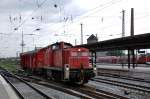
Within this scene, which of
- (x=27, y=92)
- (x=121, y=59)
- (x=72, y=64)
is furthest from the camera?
(x=121, y=59)

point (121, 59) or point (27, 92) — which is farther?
point (121, 59)

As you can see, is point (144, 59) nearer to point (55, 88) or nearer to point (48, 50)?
point (48, 50)

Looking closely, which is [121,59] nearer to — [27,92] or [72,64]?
[72,64]

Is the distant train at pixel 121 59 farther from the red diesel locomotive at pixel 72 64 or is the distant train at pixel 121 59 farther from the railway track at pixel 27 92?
the railway track at pixel 27 92

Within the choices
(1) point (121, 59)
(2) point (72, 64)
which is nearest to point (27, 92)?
(2) point (72, 64)

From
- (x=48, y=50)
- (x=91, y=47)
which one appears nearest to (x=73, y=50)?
(x=48, y=50)

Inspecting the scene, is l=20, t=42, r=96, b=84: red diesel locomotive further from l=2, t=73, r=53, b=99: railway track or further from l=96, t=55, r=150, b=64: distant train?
l=96, t=55, r=150, b=64: distant train

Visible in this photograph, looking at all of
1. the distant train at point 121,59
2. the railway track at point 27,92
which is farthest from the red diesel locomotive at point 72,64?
the distant train at point 121,59

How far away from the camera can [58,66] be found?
84.1 ft

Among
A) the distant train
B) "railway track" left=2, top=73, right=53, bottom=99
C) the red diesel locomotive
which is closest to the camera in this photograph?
"railway track" left=2, top=73, right=53, bottom=99

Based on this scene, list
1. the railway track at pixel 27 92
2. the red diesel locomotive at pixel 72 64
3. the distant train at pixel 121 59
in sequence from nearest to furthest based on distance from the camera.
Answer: the railway track at pixel 27 92 → the red diesel locomotive at pixel 72 64 → the distant train at pixel 121 59

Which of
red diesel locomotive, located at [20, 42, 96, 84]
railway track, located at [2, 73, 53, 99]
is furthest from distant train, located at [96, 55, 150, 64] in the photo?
railway track, located at [2, 73, 53, 99]

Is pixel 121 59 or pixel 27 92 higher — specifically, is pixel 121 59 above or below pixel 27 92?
above

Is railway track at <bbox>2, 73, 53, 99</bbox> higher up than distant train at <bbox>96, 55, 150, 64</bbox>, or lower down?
lower down
